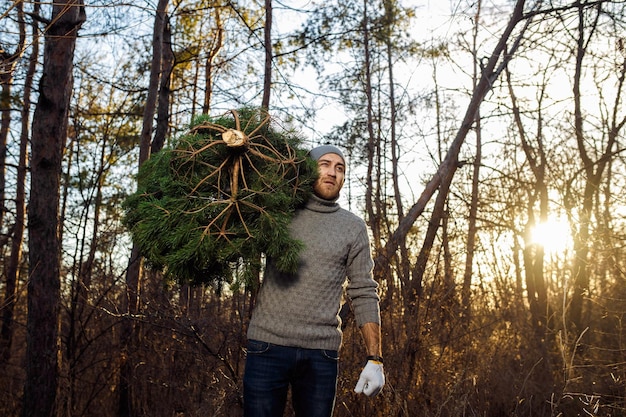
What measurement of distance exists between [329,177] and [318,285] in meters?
0.61

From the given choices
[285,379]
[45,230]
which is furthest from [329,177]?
[45,230]

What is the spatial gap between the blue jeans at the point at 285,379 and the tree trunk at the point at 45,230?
140 inches

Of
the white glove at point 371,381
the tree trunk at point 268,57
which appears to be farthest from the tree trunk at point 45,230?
the white glove at point 371,381

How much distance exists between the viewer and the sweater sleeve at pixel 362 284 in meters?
3.27

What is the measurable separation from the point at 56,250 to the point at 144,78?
16.8 ft

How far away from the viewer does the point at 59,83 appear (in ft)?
19.2

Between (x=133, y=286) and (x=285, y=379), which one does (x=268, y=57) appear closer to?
(x=133, y=286)

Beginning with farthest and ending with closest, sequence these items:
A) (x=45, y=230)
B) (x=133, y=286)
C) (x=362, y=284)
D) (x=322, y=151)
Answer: (x=133, y=286)
(x=45, y=230)
(x=322, y=151)
(x=362, y=284)

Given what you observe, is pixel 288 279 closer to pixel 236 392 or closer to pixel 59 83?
pixel 236 392

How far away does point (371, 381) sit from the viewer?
3092mm

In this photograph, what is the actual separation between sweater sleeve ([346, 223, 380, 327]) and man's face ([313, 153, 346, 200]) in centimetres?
27

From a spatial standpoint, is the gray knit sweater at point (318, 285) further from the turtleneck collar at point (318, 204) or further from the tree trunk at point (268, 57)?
the tree trunk at point (268, 57)

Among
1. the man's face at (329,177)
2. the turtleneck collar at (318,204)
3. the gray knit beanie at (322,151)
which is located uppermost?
the gray knit beanie at (322,151)

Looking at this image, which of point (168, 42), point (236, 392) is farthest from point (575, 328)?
point (168, 42)
